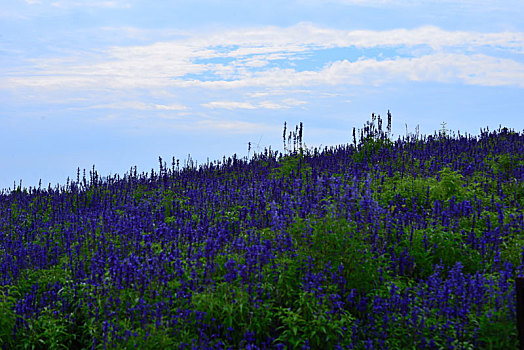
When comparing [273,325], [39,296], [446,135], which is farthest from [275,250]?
[446,135]

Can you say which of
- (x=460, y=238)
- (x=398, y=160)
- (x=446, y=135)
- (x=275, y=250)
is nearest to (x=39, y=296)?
(x=275, y=250)

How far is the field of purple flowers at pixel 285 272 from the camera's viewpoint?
5.26 m

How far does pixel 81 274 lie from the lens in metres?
7.12

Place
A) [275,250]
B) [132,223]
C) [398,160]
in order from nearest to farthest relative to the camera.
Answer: [275,250]
[132,223]
[398,160]

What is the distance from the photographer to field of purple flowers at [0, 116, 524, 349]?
5.26 metres

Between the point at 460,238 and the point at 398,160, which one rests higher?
the point at 398,160

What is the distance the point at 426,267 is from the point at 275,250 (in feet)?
6.60

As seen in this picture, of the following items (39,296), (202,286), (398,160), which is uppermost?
(398,160)

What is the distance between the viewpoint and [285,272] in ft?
19.2

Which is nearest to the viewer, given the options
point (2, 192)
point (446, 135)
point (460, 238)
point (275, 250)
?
point (275, 250)

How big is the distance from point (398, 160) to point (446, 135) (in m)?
5.13

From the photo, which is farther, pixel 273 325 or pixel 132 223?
pixel 132 223

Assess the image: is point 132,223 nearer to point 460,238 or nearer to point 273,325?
point 273,325

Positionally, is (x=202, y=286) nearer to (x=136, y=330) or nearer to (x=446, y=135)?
(x=136, y=330)
